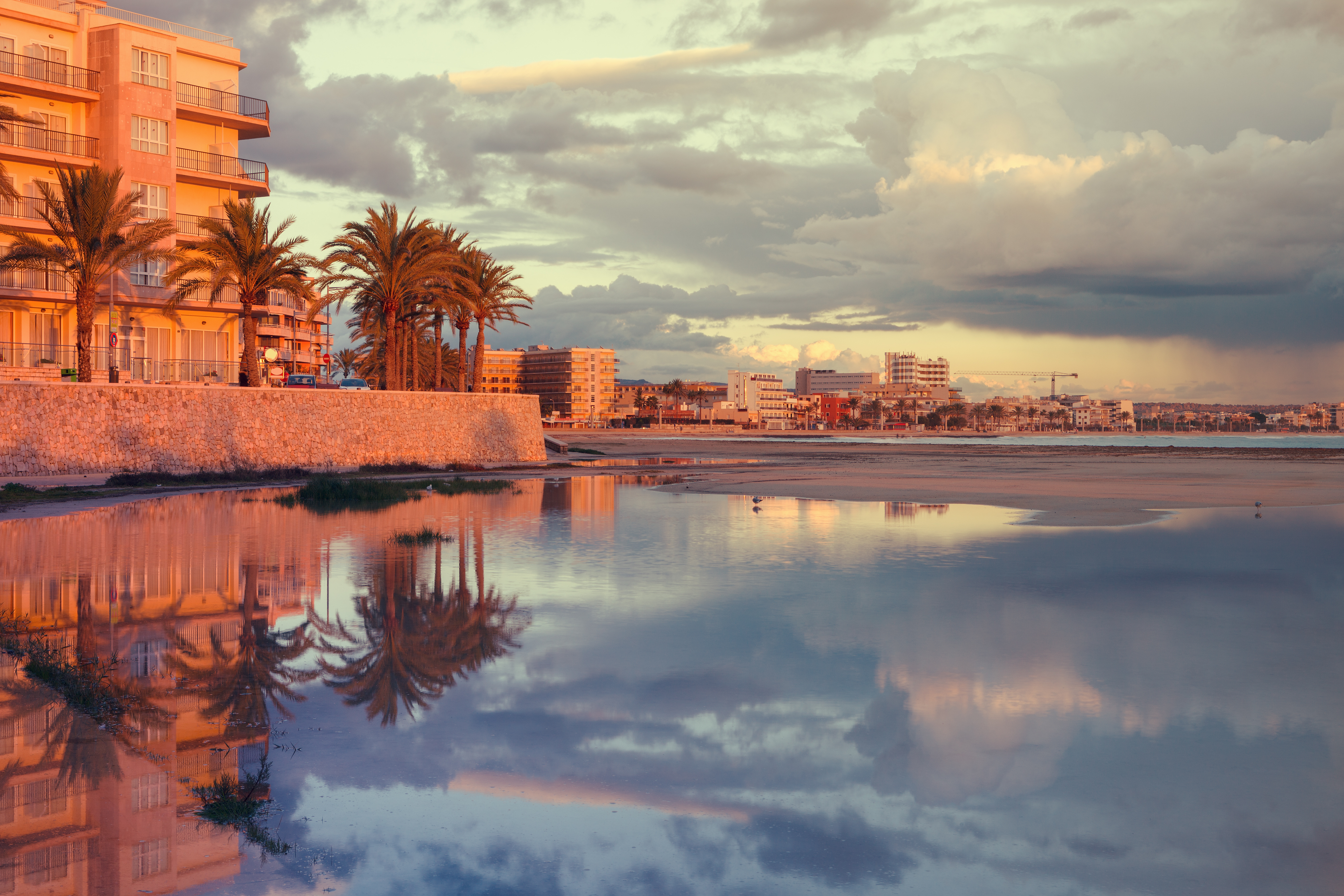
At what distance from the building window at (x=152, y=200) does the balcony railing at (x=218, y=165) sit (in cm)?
188

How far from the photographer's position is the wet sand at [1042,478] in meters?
31.5

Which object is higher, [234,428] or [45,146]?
[45,146]

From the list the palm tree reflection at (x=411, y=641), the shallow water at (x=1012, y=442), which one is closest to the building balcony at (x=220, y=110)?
the palm tree reflection at (x=411, y=641)

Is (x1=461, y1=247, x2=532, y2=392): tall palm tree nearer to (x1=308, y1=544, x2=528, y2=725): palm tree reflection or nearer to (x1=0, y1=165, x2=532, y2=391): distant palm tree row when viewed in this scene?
(x1=0, y1=165, x2=532, y2=391): distant palm tree row

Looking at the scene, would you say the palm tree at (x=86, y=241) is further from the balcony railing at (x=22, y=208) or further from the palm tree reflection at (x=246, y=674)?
the palm tree reflection at (x=246, y=674)

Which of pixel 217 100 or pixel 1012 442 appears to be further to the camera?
pixel 1012 442

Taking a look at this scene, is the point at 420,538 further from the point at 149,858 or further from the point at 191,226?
the point at 191,226

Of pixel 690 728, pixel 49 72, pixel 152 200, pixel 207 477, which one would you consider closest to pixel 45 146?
pixel 49 72

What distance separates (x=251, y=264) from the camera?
41219 mm

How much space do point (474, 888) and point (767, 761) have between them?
8.76 ft

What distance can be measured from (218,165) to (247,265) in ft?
31.1

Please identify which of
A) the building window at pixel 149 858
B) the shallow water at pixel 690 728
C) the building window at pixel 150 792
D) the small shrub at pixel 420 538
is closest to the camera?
the building window at pixel 149 858

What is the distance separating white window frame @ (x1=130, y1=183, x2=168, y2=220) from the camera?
4372cm

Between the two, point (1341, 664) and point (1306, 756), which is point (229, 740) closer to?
point (1306, 756)
